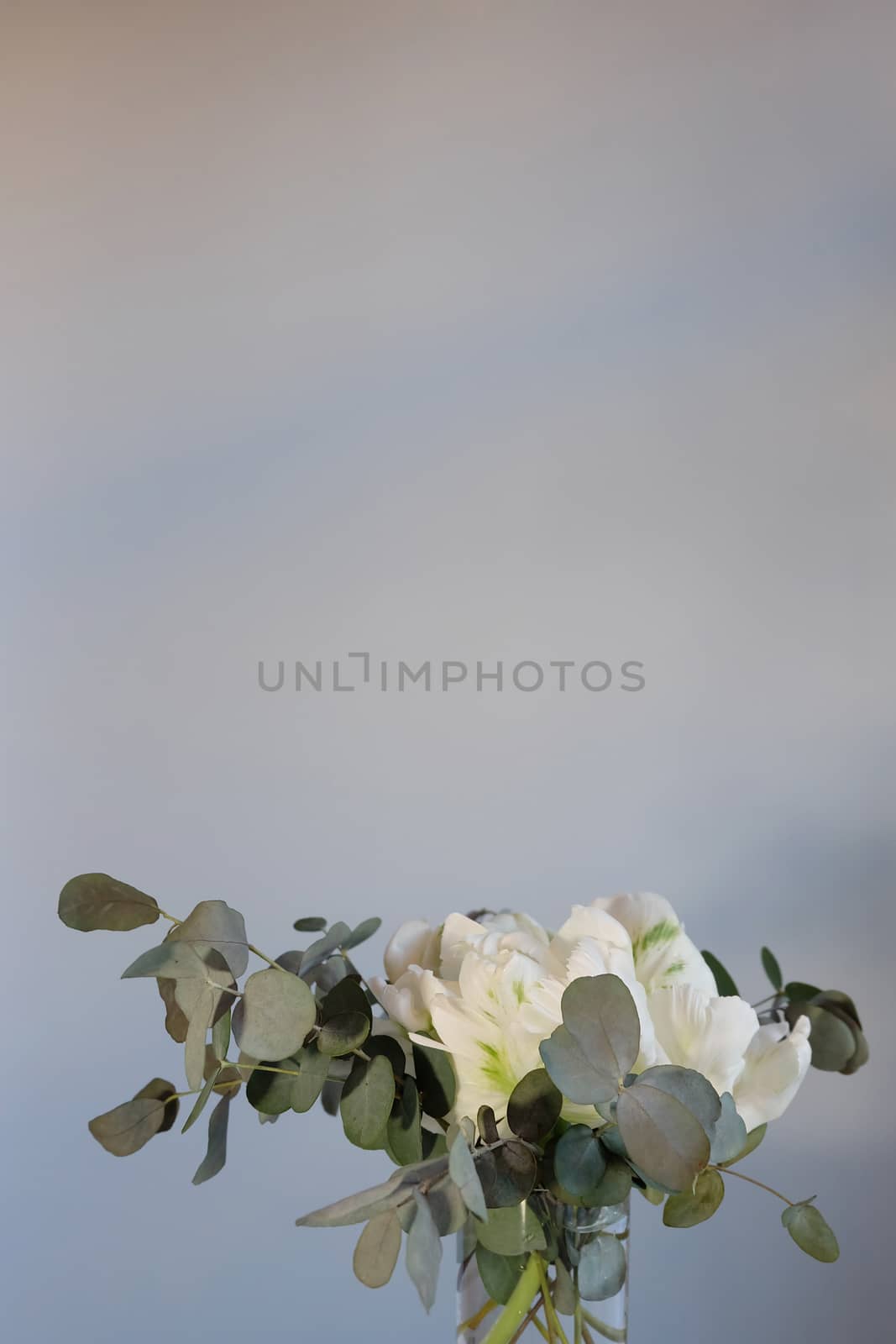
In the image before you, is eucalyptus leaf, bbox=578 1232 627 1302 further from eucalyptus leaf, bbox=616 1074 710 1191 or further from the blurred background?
the blurred background

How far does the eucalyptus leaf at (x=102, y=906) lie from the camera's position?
476 mm

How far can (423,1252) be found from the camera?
40 cm

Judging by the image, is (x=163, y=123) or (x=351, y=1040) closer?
(x=351, y=1040)

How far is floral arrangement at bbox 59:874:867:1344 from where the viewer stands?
0.41 meters

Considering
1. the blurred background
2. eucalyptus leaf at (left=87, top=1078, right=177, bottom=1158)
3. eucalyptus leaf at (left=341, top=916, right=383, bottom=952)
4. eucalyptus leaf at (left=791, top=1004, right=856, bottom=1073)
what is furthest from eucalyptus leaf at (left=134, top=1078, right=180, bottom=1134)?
the blurred background

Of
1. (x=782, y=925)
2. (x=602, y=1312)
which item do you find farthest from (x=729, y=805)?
(x=602, y=1312)

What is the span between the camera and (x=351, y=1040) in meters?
0.48

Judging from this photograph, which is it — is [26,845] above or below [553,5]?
below

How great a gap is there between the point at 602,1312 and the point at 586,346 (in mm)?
993

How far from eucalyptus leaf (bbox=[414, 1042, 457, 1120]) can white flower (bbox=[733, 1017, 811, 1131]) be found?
0.40 ft

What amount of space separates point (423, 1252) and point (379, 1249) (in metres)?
0.02

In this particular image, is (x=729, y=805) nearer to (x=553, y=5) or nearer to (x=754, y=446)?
(x=754, y=446)

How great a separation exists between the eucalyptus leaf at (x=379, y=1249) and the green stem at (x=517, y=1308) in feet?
0.33

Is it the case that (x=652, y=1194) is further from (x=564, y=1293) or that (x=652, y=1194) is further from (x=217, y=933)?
(x=217, y=933)
